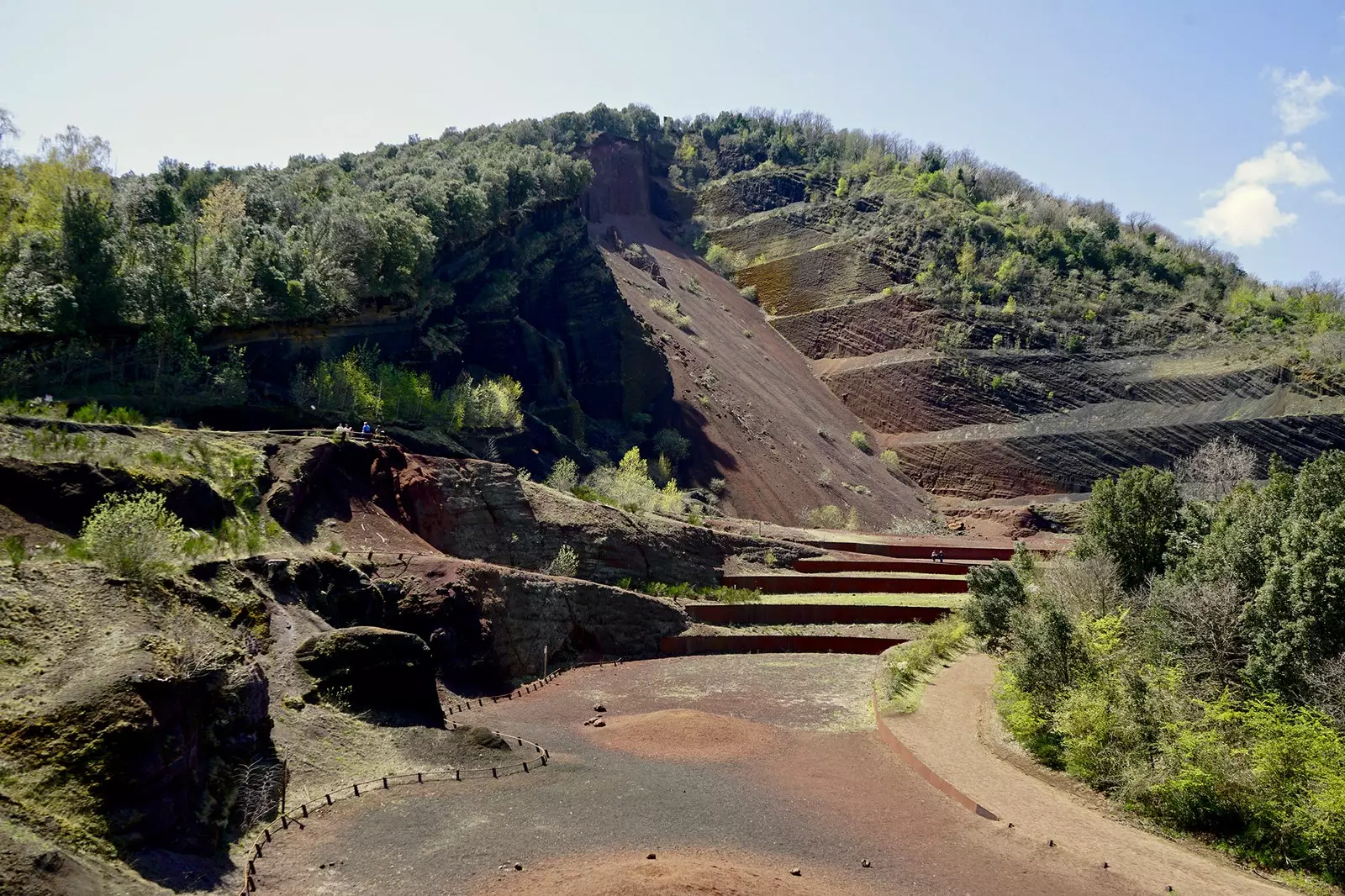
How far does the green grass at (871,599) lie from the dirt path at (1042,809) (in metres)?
7.31

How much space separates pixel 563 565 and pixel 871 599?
8.85 meters

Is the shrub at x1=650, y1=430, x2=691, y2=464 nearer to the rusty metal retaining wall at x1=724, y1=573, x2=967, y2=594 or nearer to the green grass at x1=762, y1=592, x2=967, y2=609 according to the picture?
the rusty metal retaining wall at x1=724, y1=573, x2=967, y2=594

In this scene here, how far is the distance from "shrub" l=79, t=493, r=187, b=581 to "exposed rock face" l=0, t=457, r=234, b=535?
3.01 feet

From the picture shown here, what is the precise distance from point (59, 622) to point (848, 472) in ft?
133

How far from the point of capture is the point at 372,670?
14.0 meters

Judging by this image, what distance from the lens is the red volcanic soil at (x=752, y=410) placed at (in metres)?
44.0

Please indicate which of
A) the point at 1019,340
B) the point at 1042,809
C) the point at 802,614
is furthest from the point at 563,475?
the point at 1019,340

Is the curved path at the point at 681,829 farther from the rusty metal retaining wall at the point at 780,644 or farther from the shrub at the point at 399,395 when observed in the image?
the shrub at the point at 399,395

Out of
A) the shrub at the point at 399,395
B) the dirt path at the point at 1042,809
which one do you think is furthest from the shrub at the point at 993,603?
the shrub at the point at 399,395

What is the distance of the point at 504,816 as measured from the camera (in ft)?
37.7

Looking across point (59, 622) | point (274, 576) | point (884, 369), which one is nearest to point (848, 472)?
point (884, 369)

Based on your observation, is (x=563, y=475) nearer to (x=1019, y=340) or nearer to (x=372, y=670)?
(x=372, y=670)

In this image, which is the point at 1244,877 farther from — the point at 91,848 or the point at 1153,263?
the point at 1153,263

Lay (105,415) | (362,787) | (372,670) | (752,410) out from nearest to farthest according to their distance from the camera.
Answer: (362,787), (372,670), (105,415), (752,410)
